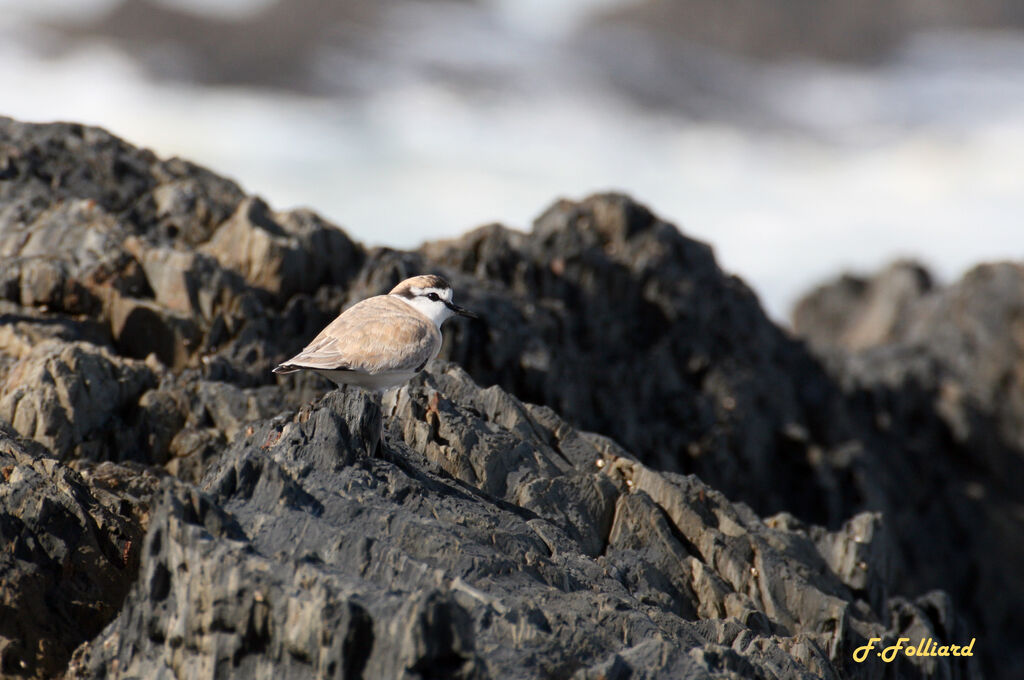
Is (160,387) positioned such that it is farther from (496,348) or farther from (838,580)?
(838,580)

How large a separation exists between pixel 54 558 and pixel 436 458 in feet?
18.2

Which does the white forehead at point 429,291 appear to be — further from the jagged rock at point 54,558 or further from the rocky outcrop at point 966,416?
the rocky outcrop at point 966,416

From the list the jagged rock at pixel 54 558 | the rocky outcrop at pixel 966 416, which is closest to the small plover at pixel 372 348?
the jagged rock at pixel 54 558

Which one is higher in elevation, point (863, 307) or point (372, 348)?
point (372, 348)

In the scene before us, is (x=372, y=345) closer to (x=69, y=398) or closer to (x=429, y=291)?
(x=429, y=291)

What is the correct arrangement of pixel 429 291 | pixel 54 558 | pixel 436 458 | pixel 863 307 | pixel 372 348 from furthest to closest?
pixel 863 307, pixel 429 291, pixel 436 458, pixel 54 558, pixel 372 348

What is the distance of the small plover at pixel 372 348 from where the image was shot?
14.0 m

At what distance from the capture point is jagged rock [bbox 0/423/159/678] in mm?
13133

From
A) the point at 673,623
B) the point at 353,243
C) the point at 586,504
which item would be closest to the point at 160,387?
the point at 353,243

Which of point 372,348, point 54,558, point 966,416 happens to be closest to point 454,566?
point 372,348

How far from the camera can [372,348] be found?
1405 centimetres

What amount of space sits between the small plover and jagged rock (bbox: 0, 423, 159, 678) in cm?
Result: 388

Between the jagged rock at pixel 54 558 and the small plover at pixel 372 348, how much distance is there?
12.7 feet

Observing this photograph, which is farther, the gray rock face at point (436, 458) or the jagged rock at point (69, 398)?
the jagged rock at point (69, 398)
